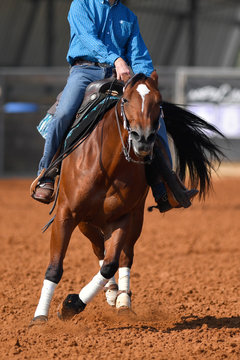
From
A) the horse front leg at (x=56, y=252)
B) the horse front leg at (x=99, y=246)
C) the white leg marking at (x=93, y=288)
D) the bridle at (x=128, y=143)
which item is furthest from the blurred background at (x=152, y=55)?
the horse front leg at (x=56, y=252)

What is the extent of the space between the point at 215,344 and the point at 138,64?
2233mm

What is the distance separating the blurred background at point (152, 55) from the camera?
16.8 meters

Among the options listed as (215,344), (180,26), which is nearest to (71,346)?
(215,344)

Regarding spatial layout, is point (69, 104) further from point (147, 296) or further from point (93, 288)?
point (147, 296)

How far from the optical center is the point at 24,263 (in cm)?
769

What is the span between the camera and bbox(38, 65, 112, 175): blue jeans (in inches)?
193

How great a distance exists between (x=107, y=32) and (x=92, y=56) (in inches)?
9.0

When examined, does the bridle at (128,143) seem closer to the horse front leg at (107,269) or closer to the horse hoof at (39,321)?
the horse front leg at (107,269)

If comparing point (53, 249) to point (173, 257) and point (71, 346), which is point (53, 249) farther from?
point (173, 257)

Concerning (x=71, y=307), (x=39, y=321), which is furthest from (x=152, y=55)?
(x=39, y=321)

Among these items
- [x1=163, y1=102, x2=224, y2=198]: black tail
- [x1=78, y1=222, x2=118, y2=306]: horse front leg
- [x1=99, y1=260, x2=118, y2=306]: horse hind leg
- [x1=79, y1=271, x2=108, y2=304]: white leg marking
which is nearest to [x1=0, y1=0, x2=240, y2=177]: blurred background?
[x1=163, y1=102, x2=224, y2=198]: black tail

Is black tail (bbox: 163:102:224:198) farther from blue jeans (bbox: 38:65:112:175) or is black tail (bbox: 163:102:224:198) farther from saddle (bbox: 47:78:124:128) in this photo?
saddle (bbox: 47:78:124:128)

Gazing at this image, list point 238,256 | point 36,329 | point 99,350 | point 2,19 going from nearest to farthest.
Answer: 1. point 99,350
2. point 36,329
3. point 238,256
4. point 2,19

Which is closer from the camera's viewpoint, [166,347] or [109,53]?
[166,347]
